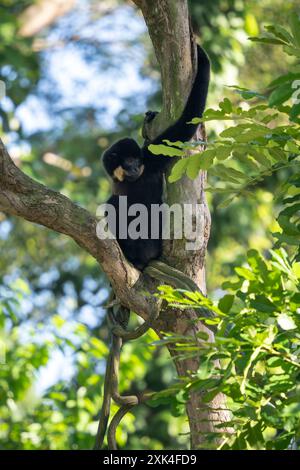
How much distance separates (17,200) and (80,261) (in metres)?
9.18

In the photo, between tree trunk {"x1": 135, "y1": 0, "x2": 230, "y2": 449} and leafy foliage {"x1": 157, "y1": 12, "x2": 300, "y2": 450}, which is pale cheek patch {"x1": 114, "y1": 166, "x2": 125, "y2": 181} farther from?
leafy foliage {"x1": 157, "y1": 12, "x2": 300, "y2": 450}

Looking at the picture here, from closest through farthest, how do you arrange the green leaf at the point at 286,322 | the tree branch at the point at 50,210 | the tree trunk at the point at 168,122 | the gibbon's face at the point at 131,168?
the green leaf at the point at 286,322 → the tree branch at the point at 50,210 → the tree trunk at the point at 168,122 → the gibbon's face at the point at 131,168

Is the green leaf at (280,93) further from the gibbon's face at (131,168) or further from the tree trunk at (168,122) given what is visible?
the gibbon's face at (131,168)

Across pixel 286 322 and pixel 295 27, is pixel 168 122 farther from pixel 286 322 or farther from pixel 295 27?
pixel 286 322

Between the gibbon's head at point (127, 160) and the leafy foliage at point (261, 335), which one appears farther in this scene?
the gibbon's head at point (127, 160)

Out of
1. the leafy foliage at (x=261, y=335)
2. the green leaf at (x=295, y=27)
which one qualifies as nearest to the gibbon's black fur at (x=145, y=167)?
the leafy foliage at (x=261, y=335)

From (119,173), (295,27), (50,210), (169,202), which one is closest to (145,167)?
(119,173)

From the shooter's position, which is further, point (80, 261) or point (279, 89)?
point (80, 261)

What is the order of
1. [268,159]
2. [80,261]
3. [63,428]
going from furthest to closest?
[80,261], [63,428], [268,159]

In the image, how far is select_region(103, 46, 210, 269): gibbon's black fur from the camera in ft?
14.1

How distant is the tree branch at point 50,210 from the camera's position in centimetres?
356

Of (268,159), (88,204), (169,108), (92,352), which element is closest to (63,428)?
(92,352)

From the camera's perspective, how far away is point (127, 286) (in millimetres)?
3912
